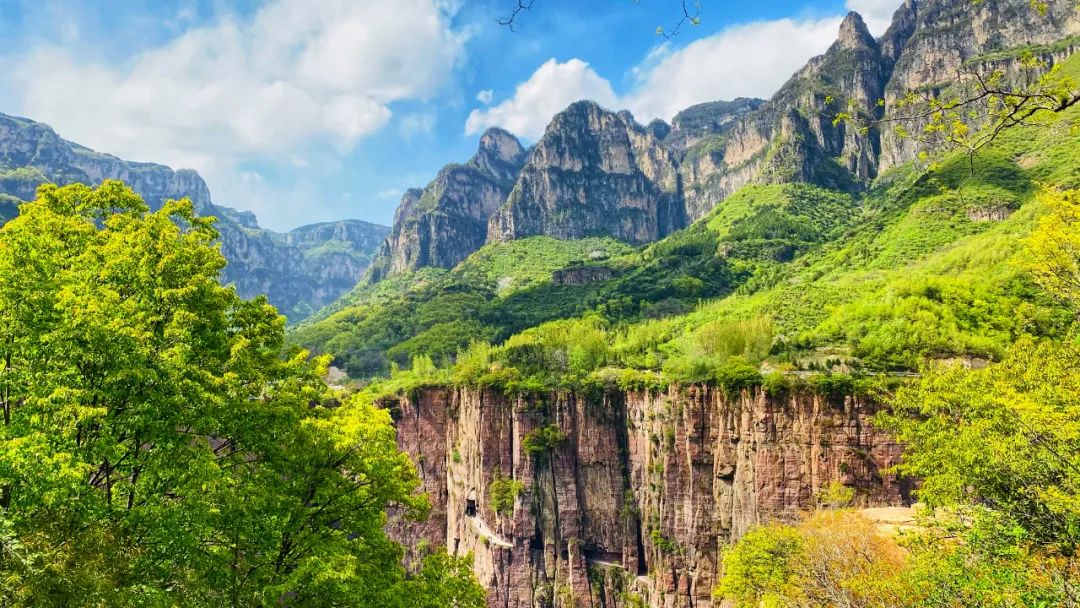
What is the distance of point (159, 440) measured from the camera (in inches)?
422

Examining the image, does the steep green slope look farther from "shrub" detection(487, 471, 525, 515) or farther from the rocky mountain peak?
the rocky mountain peak

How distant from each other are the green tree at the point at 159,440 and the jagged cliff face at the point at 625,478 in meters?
→ 31.5

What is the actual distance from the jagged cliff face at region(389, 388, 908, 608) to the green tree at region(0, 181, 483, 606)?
103 feet

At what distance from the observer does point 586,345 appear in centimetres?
6344

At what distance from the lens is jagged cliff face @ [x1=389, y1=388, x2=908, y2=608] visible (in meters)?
38.4

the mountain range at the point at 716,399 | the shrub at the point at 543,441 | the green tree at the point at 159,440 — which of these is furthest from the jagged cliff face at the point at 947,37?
the green tree at the point at 159,440

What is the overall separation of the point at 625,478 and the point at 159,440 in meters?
47.0

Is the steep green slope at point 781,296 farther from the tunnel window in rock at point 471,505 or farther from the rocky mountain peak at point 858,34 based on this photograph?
the rocky mountain peak at point 858,34

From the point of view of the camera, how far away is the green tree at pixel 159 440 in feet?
28.3

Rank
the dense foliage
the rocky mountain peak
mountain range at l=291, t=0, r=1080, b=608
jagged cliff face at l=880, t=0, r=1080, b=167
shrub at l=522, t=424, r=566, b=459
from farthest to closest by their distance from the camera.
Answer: the rocky mountain peak → jagged cliff face at l=880, t=0, r=1080, b=167 → shrub at l=522, t=424, r=566, b=459 → mountain range at l=291, t=0, r=1080, b=608 → the dense foliage

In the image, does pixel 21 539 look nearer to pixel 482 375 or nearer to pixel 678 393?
pixel 678 393

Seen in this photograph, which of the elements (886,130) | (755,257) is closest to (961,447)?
(755,257)

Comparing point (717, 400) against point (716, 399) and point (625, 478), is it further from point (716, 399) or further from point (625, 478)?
point (625, 478)

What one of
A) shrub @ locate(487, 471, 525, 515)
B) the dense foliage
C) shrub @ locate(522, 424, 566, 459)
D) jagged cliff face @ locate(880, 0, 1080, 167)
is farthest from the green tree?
jagged cliff face @ locate(880, 0, 1080, 167)
